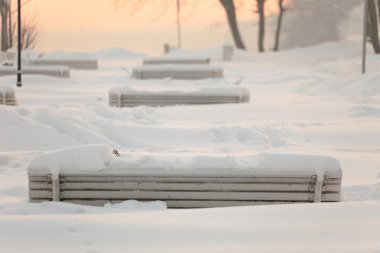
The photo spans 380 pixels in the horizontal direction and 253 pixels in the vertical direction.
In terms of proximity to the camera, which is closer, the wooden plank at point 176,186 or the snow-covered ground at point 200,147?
the snow-covered ground at point 200,147

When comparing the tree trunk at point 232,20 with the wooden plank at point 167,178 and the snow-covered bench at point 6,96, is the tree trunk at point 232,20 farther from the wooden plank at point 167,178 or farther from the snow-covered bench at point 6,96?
the wooden plank at point 167,178

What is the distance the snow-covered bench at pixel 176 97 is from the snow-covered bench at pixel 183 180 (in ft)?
24.8

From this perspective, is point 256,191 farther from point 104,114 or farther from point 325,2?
point 325,2

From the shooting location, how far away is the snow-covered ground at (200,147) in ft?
11.1

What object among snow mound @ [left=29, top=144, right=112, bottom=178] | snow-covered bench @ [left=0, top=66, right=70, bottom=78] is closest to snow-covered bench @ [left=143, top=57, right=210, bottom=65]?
snow-covered bench @ [left=0, top=66, right=70, bottom=78]

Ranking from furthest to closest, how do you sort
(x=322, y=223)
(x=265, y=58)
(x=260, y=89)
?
(x=265, y=58) < (x=260, y=89) < (x=322, y=223)

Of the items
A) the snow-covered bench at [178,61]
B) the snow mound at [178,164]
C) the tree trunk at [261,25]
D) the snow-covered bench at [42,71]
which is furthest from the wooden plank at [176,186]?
the tree trunk at [261,25]

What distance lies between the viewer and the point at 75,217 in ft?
12.4

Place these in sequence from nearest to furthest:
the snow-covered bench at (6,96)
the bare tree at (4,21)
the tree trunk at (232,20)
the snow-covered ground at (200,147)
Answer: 1. the snow-covered ground at (200,147)
2. the snow-covered bench at (6,96)
3. the bare tree at (4,21)
4. the tree trunk at (232,20)

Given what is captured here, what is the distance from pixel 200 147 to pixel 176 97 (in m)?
4.58

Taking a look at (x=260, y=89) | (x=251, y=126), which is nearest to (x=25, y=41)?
(x=260, y=89)

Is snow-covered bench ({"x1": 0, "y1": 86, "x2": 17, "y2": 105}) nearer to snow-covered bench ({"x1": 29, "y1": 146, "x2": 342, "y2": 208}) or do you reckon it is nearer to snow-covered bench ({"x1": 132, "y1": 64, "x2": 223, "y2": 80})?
snow-covered bench ({"x1": 29, "y1": 146, "x2": 342, "y2": 208})

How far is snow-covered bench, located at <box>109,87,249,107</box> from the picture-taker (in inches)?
482

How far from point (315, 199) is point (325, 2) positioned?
48.7 metres
